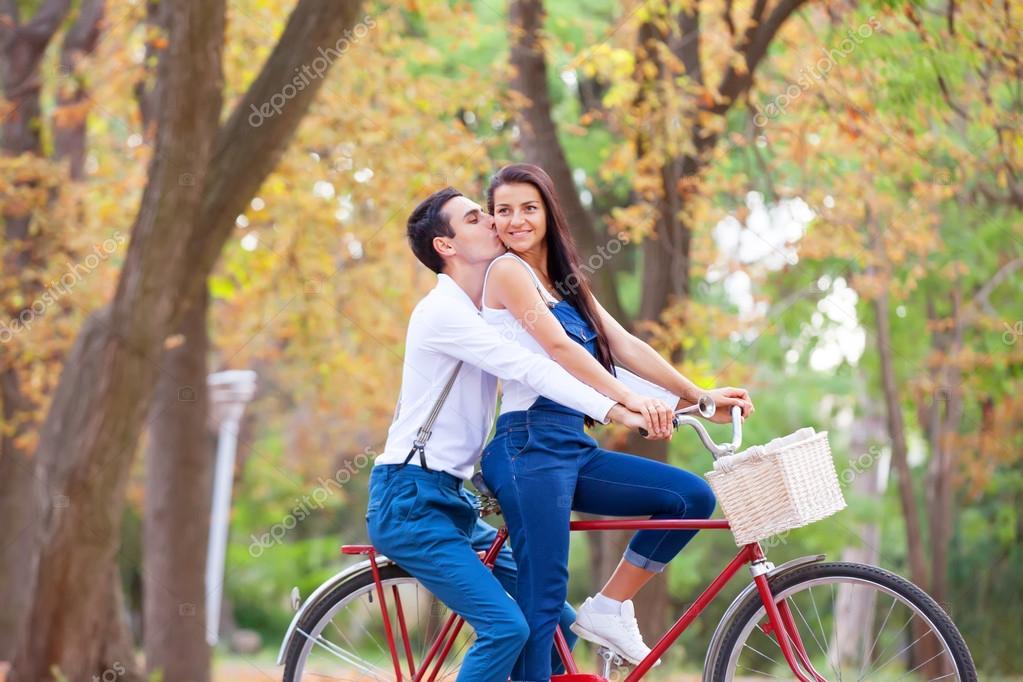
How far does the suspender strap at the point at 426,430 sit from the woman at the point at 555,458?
159 millimetres

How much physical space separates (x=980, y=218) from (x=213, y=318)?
10.3 m

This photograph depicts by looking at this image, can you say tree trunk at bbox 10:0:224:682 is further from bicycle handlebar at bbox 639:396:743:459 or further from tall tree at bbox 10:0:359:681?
bicycle handlebar at bbox 639:396:743:459

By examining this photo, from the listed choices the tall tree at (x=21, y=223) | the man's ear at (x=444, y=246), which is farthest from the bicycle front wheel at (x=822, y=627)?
the tall tree at (x=21, y=223)

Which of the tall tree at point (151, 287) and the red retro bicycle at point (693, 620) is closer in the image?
the red retro bicycle at point (693, 620)

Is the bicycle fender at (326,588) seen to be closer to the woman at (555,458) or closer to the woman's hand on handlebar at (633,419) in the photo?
the woman at (555,458)

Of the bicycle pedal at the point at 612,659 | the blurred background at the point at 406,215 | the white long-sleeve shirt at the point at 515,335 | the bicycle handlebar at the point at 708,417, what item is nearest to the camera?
the bicycle handlebar at the point at 708,417

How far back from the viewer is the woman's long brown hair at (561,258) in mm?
3781

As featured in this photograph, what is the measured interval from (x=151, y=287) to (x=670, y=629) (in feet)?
14.5

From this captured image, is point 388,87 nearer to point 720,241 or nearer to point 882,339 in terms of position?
point 720,241

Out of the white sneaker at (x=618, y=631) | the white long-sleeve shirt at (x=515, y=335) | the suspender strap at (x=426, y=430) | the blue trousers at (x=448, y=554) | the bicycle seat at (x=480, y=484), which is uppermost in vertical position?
the white long-sleeve shirt at (x=515, y=335)

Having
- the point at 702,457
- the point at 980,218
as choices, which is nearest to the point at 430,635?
the point at 980,218

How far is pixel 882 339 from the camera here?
45.1 feet

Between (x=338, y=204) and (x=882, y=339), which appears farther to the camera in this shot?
(x=882, y=339)

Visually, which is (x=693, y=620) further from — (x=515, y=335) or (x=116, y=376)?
(x=116, y=376)
